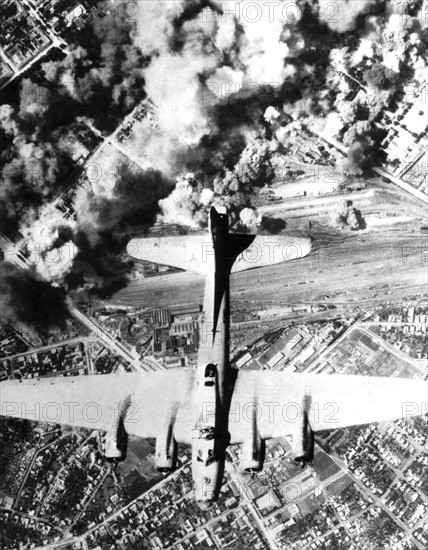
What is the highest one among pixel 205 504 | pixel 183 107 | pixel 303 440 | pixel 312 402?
pixel 183 107

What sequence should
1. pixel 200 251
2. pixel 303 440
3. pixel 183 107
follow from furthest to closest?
pixel 200 251
pixel 183 107
pixel 303 440

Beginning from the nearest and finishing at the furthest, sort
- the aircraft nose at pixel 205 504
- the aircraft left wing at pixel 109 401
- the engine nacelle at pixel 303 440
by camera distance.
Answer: the engine nacelle at pixel 303 440, the aircraft left wing at pixel 109 401, the aircraft nose at pixel 205 504

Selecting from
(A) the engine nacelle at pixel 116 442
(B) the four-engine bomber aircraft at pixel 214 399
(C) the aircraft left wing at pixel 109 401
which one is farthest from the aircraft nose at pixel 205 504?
(A) the engine nacelle at pixel 116 442

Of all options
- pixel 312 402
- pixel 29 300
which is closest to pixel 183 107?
pixel 29 300

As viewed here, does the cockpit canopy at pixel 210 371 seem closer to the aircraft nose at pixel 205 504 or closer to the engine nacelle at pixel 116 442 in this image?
the engine nacelle at pixel 116 442

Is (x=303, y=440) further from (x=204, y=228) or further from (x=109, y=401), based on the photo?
(x=204, y=228)

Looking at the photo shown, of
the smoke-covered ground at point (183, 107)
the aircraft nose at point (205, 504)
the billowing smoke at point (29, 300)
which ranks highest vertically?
the smoke-covered ground at point (183, 107)
